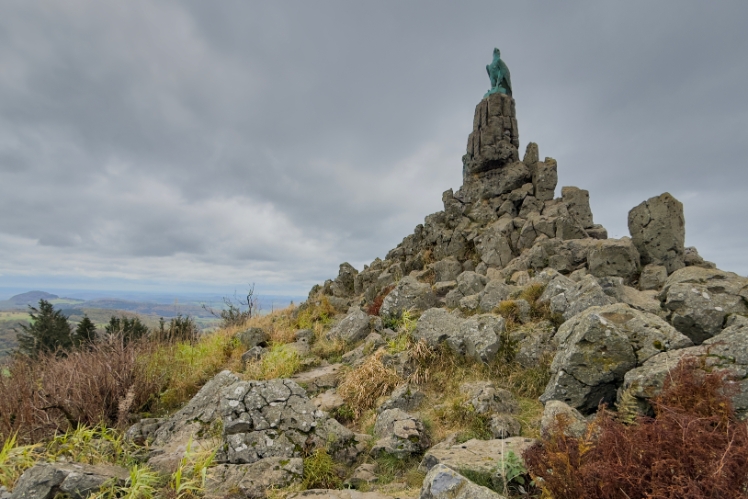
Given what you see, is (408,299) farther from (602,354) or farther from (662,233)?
(662,233)

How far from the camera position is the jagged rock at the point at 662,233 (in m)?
12.6

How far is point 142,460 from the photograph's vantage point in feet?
18.2

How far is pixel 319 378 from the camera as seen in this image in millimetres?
9523

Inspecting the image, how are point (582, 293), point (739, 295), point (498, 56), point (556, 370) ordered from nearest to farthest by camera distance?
point (556, 370) → point (739, 295) → point (582, 293) → point (498, 56)

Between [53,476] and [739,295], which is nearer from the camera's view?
[53,476]

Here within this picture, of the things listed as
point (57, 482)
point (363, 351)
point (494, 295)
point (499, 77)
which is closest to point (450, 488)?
point (57, 482)

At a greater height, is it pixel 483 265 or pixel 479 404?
pixel 483 265

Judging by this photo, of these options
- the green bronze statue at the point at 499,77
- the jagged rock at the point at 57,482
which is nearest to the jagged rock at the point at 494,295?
the jagged rock at the point at 57,482

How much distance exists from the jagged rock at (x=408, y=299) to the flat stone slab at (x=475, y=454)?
7.72m

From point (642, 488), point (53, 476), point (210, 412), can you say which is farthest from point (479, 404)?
point (53, 476)

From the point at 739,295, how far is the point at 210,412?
10171 millimetres

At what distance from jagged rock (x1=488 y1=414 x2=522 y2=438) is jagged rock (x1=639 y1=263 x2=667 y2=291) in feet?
28.8

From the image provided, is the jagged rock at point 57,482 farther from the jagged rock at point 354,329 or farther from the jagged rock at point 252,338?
the jagged rock at point 252,338

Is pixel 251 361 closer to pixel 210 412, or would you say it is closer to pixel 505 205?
pixel 210 412
